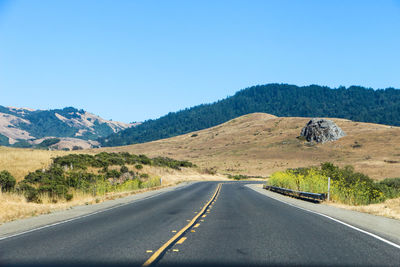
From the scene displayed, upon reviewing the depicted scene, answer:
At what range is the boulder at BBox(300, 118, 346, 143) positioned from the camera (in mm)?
108812

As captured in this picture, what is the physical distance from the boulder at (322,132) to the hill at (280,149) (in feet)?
7.91

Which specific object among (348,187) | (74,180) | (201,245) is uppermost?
(348,187)

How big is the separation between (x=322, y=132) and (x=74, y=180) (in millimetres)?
Answer: 93906

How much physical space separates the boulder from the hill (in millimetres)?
2410

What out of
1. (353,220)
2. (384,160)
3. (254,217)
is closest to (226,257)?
(254,217)

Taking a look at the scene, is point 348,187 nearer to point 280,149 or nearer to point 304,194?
point 304,194

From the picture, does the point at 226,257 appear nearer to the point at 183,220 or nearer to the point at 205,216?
the point at 183,220

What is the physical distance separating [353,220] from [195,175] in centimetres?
5746

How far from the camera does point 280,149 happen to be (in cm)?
10912

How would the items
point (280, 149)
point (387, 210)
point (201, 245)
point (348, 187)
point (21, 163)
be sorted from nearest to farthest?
point (201, 245), point (387, 210), point (348, 187), point (21, 163), point (280, 149)

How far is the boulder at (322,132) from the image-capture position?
109 m

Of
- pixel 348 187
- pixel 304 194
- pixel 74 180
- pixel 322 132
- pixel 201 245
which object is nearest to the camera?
pixel 201 245

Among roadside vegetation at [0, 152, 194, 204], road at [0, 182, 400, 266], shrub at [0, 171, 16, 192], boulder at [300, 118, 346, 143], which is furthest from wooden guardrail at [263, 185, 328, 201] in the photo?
boulder at [300, 118, 346, 143]

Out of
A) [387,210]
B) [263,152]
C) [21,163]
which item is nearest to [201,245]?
[387,210]
